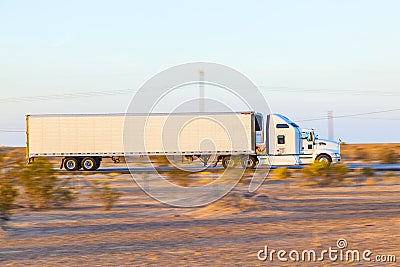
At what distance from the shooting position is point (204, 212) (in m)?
15.7

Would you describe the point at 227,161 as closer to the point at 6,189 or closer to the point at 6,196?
the point at 6,189

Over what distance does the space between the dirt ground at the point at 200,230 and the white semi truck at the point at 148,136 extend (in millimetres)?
19199

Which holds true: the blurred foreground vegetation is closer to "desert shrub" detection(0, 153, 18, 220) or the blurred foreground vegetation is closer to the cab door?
"desert shrub" detection(0, 153, 18, 220)

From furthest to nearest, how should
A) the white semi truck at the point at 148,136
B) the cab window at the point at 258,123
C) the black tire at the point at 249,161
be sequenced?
the cab window at the point at 258,123, the white semi truck at the point at 148,136, the black tire at the point at 249,161

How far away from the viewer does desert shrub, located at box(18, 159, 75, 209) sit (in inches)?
645

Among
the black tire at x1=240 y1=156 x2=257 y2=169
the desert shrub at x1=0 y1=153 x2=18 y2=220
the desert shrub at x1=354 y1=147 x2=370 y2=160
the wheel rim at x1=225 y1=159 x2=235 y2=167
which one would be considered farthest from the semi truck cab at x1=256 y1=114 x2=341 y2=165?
the desert shrub at x1=0 y1=153 x2=18 y2=220

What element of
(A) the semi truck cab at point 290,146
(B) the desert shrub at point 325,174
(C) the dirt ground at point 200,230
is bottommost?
(C) the dirt ground at point 200,230

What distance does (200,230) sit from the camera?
13.2 m

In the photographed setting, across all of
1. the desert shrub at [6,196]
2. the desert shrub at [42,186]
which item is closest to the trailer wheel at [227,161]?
the desert shrub at [42,186]

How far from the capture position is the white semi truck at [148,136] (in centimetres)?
3825

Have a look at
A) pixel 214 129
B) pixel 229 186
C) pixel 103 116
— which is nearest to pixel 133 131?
pixel 103 116

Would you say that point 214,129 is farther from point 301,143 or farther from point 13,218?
point 13,218

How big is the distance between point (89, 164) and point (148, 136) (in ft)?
13.2

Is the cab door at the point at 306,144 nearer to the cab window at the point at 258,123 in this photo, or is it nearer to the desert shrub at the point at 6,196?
the cab window at the point at 258,123
